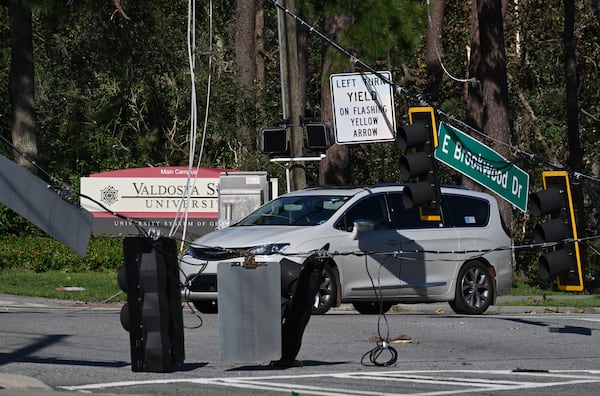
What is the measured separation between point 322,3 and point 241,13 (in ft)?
52.3

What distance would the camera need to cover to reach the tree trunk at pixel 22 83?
35.8m

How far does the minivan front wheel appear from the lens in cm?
1966

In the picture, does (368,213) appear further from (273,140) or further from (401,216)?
(273,140)

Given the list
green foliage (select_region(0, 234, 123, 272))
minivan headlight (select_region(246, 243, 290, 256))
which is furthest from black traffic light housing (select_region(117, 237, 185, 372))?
green foliage (select_region(0, 234, 123, 272))

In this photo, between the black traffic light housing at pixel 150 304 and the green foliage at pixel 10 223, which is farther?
the green foliage at pixel 10 223

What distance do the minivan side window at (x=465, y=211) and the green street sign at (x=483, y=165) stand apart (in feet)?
13.4

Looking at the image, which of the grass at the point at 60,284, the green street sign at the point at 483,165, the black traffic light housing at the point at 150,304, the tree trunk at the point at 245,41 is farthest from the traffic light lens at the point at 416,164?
the tree trunk at the point at 245,41

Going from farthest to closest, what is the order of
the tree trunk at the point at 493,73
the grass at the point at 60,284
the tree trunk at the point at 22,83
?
the tree trunk at the point at 22,83
the tree trunk at the point at 493,73
the grass at the point at 60,284

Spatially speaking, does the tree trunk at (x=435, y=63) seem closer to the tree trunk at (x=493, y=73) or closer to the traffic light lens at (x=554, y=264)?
the tree trunk at (x=493, y=73)

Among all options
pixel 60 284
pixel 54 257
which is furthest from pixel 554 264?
pixel 54 257

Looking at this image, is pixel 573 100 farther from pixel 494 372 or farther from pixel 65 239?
pixel 65 239

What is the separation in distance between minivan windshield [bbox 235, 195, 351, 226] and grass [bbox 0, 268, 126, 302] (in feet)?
12.2

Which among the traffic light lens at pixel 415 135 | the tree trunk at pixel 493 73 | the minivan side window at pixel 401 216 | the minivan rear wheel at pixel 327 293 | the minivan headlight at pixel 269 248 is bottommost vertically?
the minivan rear wheel at pixel 327 293

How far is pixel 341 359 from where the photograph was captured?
44.6ft
